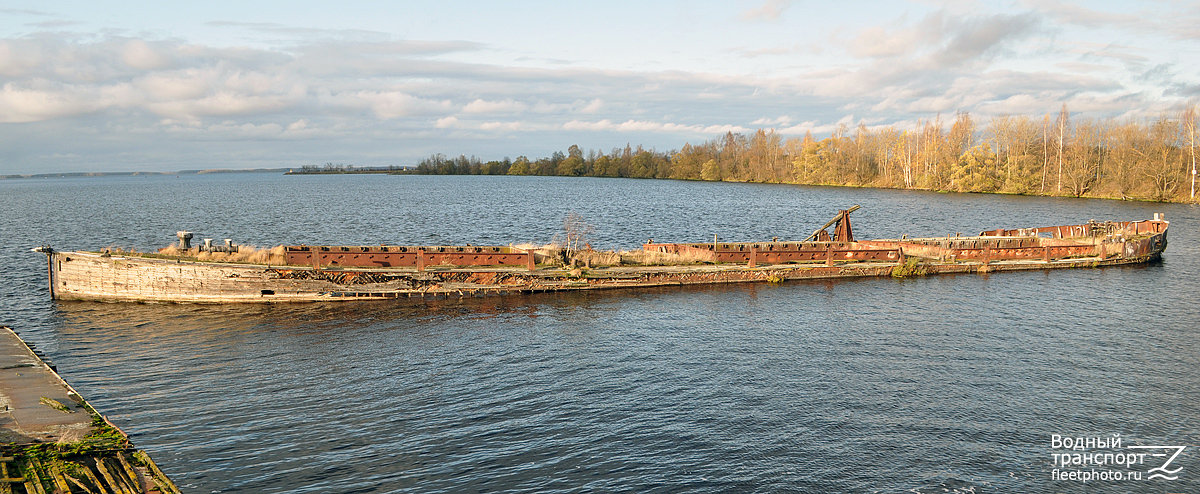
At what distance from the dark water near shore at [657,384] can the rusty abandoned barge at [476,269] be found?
151cm

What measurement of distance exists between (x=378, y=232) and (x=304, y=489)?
210 ft

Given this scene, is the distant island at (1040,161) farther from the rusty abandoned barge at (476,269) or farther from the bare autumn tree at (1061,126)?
the rusty abandoned barge at (476,269)

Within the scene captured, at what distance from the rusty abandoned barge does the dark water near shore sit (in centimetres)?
151

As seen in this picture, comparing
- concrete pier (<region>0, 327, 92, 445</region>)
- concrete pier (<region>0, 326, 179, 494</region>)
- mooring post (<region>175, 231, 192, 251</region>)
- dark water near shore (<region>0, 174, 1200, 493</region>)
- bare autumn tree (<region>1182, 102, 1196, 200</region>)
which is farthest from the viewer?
bare autumn tree (<region>1182, 102, 1196, 200</region>)

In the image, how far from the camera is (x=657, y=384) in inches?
1065

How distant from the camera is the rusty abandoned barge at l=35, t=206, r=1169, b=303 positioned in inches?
1588

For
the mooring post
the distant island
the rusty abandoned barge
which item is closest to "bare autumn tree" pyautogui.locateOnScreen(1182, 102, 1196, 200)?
the distant island

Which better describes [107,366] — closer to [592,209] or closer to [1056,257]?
[1056,257]

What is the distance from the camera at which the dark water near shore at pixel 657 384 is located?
20.2m

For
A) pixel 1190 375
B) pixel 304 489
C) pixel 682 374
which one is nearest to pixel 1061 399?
pixel 1190 375

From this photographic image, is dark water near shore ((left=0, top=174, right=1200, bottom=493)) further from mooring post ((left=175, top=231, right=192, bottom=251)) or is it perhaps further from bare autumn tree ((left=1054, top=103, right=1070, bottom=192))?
bare autumn tree ((left=1054, top=103, right=1070, bottom=192))

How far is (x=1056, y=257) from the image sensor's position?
56.2 meters

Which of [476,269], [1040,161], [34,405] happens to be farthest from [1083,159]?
[34,405]

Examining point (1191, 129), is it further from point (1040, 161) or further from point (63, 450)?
point (63, 450)
